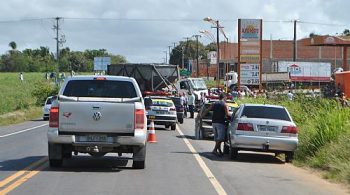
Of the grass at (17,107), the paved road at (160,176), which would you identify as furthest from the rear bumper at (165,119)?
the grass at (17,107)

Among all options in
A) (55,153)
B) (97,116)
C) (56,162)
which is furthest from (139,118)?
(56,162)

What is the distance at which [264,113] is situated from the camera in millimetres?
18688

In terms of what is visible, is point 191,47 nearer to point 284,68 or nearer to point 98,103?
point 284,68

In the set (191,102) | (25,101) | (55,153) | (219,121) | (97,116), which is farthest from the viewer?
(25,101)

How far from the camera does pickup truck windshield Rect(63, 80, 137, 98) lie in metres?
14.8

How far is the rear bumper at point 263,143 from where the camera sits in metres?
18.0

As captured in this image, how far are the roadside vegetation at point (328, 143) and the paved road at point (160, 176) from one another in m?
0.65

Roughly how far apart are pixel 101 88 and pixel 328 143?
7.27m

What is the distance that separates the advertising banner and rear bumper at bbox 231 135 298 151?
105 ft

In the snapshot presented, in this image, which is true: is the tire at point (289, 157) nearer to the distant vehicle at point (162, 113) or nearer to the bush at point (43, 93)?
the distant vehicle at point (162, 113)

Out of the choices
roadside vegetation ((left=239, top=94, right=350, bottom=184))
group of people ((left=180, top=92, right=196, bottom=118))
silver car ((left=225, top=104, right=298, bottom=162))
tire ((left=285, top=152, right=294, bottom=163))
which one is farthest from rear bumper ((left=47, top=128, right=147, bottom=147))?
group of people ((left=180, top=92, right=196, bottom=118))

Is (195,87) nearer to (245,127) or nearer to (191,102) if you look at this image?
(191,102)

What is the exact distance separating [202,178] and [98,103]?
109 inches

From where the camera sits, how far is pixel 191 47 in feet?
571
